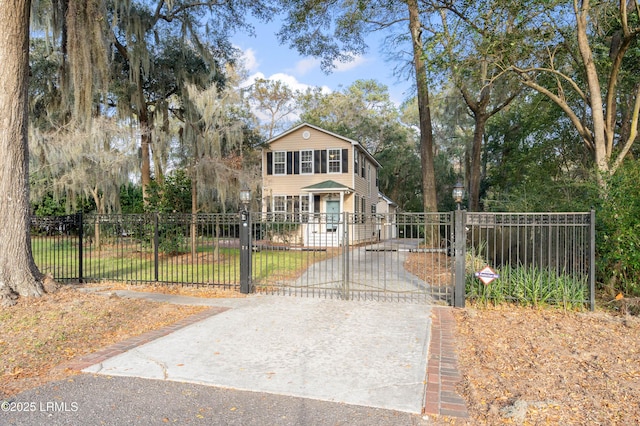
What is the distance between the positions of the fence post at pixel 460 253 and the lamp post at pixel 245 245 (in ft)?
12.6

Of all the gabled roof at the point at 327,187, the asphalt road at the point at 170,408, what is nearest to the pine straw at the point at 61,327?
the asphalt road at the point at 170,408

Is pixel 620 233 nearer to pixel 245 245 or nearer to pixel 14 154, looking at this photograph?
pixel 245 245

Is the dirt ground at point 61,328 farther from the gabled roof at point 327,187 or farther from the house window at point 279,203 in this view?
the house window at point 279,203

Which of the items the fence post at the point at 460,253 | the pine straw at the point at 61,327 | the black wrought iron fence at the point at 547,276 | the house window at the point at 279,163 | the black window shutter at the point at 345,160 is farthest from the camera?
the house window at the point at 279,163

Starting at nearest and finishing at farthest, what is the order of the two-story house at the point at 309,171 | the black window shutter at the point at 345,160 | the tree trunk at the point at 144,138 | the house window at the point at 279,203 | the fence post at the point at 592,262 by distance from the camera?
1. the fence post at the point at 592,262
2. the tree trunk at the point at 144,138
3. the two-story house at the point at 309,171
4. the black window shutter at the point at 345,160
5. the house window at the point at 279,203

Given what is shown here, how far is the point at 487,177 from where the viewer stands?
31.2 meters

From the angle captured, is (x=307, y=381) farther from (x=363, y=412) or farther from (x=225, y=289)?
(x=225, y=289)

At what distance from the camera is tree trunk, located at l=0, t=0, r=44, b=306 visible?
6156 millimetres

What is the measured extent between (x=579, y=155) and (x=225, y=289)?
48.2 feet

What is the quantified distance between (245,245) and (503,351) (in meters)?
4.91

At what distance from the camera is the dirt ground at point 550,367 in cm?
322

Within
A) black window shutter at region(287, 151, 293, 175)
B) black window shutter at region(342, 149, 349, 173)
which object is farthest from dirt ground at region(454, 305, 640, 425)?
black window shutter at region(287, 151, 293, 175)

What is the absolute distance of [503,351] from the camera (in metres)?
4.70

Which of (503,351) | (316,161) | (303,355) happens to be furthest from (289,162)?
(503,351)
